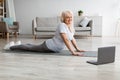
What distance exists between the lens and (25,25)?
962cm

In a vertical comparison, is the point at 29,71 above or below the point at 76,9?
below

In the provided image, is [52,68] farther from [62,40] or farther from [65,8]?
[65,8]

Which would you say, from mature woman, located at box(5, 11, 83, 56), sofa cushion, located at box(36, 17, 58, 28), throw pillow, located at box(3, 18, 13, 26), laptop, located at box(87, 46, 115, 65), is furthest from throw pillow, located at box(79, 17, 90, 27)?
laptop, located at box(87, 46, 115, 65)

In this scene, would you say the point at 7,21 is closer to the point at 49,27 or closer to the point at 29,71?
the point at 49,27

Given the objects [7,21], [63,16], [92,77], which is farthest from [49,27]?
[92,77]

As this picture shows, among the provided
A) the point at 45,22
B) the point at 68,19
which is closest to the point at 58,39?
the point at 68,19

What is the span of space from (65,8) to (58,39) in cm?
555

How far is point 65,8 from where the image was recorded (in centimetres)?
936

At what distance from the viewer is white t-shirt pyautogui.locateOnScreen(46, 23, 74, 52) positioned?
3.82 m

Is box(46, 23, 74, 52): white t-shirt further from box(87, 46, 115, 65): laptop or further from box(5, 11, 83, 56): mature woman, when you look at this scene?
box(87, 46, 115, 65): laptop

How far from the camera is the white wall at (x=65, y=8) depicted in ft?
29.6

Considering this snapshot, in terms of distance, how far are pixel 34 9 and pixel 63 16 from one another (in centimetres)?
586

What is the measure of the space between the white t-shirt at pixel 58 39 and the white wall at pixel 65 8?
211 inches

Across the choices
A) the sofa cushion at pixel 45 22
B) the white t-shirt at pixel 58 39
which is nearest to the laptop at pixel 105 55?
the white t-shirt at pixel 58 39
